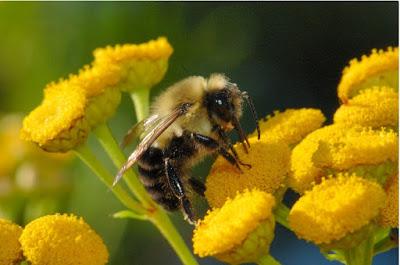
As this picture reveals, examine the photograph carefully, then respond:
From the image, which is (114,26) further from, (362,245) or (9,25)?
(362,245)

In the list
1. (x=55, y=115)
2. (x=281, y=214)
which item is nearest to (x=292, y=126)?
(x=281, y=214)

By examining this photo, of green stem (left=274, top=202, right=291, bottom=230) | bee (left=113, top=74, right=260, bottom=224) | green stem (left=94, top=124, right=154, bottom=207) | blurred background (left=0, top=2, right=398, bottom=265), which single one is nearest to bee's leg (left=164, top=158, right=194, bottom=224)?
bee (left=113, top=74, right=260, bottom=224)

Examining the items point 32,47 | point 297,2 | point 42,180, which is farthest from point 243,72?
point 42,180

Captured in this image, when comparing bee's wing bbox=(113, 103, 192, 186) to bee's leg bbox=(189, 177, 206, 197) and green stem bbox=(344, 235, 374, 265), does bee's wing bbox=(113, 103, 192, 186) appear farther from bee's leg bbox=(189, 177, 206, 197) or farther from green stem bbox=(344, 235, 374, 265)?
green stem bbox=(344, 235, 374, 265)

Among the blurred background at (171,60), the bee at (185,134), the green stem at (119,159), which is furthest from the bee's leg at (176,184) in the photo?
the blurred background at (171,60)

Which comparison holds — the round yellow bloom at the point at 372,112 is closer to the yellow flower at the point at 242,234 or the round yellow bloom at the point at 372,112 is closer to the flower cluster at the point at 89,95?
the yellow flower at the point at 242,234

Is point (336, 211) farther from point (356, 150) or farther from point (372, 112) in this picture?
point (372, 112)
